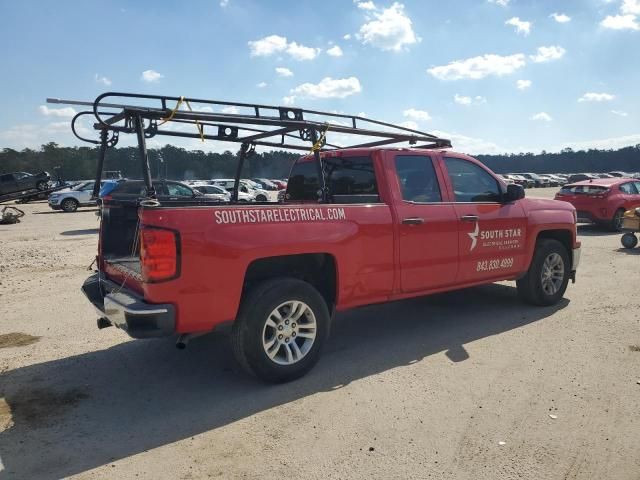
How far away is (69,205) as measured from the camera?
81.2 ft

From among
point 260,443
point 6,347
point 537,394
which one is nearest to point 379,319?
point 537,394

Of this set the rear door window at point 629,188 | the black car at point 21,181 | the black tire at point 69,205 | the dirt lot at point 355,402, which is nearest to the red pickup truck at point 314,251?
the dirt lot at point 355,402

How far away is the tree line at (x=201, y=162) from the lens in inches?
234

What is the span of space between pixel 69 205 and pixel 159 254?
24400 millimetres

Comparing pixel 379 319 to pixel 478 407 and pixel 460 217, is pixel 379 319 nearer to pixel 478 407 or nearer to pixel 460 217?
pixel 460 217

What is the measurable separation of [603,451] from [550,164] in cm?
12327

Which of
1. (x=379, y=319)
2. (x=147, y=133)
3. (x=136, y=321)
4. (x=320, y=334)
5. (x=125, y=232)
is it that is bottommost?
(x=379, y=319)

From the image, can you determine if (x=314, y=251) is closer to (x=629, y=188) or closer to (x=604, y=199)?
(x=604, y=199)

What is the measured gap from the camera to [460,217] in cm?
514

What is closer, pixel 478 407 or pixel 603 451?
pixel 603 451

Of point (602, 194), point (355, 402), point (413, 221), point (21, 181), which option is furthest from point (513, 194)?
point (21, 181)

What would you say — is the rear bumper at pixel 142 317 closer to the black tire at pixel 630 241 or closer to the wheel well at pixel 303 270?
the wheel well at pixel 303 270

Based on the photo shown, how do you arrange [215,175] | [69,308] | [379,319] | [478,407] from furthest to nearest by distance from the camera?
[215,175] → [69,308] → [379,319] → [478,407]

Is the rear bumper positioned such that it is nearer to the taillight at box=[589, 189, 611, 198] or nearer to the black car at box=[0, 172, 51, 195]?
the taillight at box=[589, 189, 611, 198]
